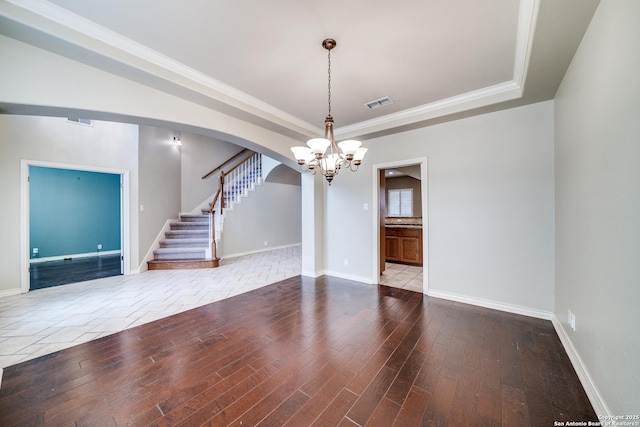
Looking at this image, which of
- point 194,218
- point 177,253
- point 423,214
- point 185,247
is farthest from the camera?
point 194,218

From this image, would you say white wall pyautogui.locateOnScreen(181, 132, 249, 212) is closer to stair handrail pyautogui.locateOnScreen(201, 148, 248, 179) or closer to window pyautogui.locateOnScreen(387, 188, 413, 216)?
stair handrail pyautogui.locateOnScreen(201, 148, 248, 179)

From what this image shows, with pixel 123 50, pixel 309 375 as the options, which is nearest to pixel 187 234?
pixel 123 50

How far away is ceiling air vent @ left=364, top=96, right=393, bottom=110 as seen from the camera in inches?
130

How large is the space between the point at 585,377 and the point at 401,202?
8.38m

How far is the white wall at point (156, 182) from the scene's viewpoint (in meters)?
5.50

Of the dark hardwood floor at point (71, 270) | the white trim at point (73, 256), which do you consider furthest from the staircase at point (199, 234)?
the white trim at point (73, 256)

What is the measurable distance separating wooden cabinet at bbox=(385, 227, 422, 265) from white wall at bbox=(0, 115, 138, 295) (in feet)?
19.7

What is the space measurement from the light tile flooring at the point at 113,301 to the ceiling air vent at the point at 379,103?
3.10 m

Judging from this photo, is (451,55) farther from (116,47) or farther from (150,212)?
(150,212)

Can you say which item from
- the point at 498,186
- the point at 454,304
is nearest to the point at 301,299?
the point at 454,304

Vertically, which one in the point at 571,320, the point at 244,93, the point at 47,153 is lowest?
the point at 571,320

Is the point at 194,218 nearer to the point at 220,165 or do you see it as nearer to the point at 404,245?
the point at 220,165

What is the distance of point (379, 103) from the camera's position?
3412mm

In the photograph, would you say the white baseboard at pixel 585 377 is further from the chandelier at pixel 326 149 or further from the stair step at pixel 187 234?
the stair step at pixel 187 234
